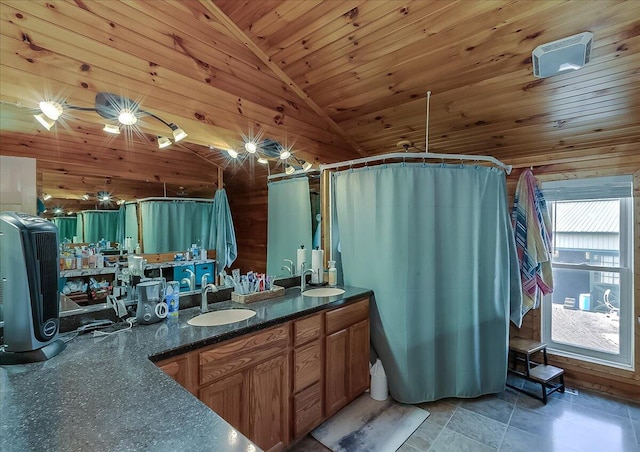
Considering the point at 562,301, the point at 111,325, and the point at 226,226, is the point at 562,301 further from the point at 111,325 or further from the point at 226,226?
the point at 111,325

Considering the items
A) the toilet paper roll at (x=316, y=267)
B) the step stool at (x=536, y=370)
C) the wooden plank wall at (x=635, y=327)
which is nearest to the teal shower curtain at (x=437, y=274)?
the step stool at (x=536, y=370)

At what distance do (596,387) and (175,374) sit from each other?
3.33 metres

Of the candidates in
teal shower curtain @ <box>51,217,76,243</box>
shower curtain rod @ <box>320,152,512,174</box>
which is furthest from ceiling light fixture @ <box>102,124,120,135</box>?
shower curtain rod @ <box>320,152,512,174</box>

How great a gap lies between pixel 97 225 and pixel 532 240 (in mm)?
3211

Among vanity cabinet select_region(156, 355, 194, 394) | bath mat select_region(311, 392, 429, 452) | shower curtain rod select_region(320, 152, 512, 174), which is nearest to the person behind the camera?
vanity cabinet select_region(156, 355, 194, 394)

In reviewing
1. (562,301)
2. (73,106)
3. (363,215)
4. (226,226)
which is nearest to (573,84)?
(363,215)

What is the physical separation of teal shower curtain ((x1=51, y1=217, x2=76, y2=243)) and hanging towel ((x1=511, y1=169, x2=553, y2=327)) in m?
3.23

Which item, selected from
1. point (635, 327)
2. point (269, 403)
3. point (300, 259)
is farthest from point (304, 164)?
point (635, 327)

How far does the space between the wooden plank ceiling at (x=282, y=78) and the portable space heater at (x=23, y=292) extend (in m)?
0.43

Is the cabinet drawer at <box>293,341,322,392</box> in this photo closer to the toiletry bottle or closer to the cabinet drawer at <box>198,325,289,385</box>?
the cabinet drawer at <box>198,325,289,385</box>

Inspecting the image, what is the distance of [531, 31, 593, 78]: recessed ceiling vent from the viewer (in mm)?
1696

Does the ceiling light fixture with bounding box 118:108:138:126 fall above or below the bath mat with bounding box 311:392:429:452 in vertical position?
above

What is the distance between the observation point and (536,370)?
8.75 ft

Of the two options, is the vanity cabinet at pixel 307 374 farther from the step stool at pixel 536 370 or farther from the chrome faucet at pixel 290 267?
the step stool at pixel 536 370
